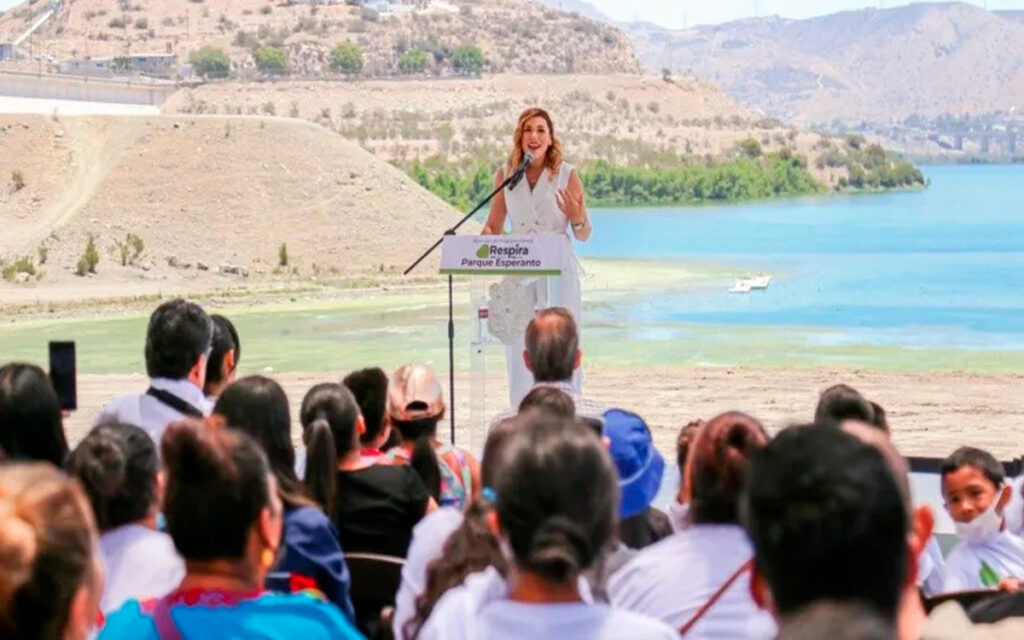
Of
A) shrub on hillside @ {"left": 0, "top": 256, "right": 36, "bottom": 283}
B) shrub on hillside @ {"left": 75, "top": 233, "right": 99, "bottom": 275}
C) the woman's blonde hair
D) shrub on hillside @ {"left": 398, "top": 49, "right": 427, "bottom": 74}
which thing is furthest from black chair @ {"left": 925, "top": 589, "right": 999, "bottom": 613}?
shrub on hillside @ {"left": 398, "top": 49, "right": 427, "bottom": 74}

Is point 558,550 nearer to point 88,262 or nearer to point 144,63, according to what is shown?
point 88,262

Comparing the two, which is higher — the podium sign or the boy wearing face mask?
the podium sign

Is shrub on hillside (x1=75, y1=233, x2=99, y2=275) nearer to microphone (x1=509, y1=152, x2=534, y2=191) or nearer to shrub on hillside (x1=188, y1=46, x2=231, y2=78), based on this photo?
microphone (x1=509, y1=152, x2=534, y2=191)

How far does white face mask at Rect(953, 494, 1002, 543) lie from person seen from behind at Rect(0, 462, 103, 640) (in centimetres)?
372

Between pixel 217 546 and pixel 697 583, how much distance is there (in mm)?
1034

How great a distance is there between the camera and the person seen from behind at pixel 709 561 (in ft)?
12.5

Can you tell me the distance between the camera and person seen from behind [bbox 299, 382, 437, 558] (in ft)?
17.5

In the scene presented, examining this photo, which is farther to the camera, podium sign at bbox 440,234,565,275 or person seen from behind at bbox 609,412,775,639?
podium sign at bbox 440,234,565,275

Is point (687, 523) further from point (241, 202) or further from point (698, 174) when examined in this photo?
point (698, 174)

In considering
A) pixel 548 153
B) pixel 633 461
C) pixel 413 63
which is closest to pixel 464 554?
pixel 633 461

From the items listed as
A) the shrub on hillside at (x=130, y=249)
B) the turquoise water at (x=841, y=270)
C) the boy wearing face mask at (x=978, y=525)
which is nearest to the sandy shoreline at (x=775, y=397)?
the turquoise water at (x=841, y=270)

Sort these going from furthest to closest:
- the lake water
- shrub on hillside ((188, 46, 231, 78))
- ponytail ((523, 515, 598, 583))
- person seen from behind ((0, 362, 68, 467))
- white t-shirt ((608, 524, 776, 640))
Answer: shrub on hillside ((188, 46, 231, 78)) → the lake water → person seen from behind ((0, 362, 68, 467)) → white t-shirt ((608, 524, 776, 640)) → ponytail ((523, 515, 598, 583))

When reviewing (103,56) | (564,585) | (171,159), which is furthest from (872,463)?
(103,56)

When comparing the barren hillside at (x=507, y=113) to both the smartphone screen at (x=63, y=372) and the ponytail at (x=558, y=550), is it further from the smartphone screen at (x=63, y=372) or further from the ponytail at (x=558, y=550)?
the ponytail at (x=558, y=550)
